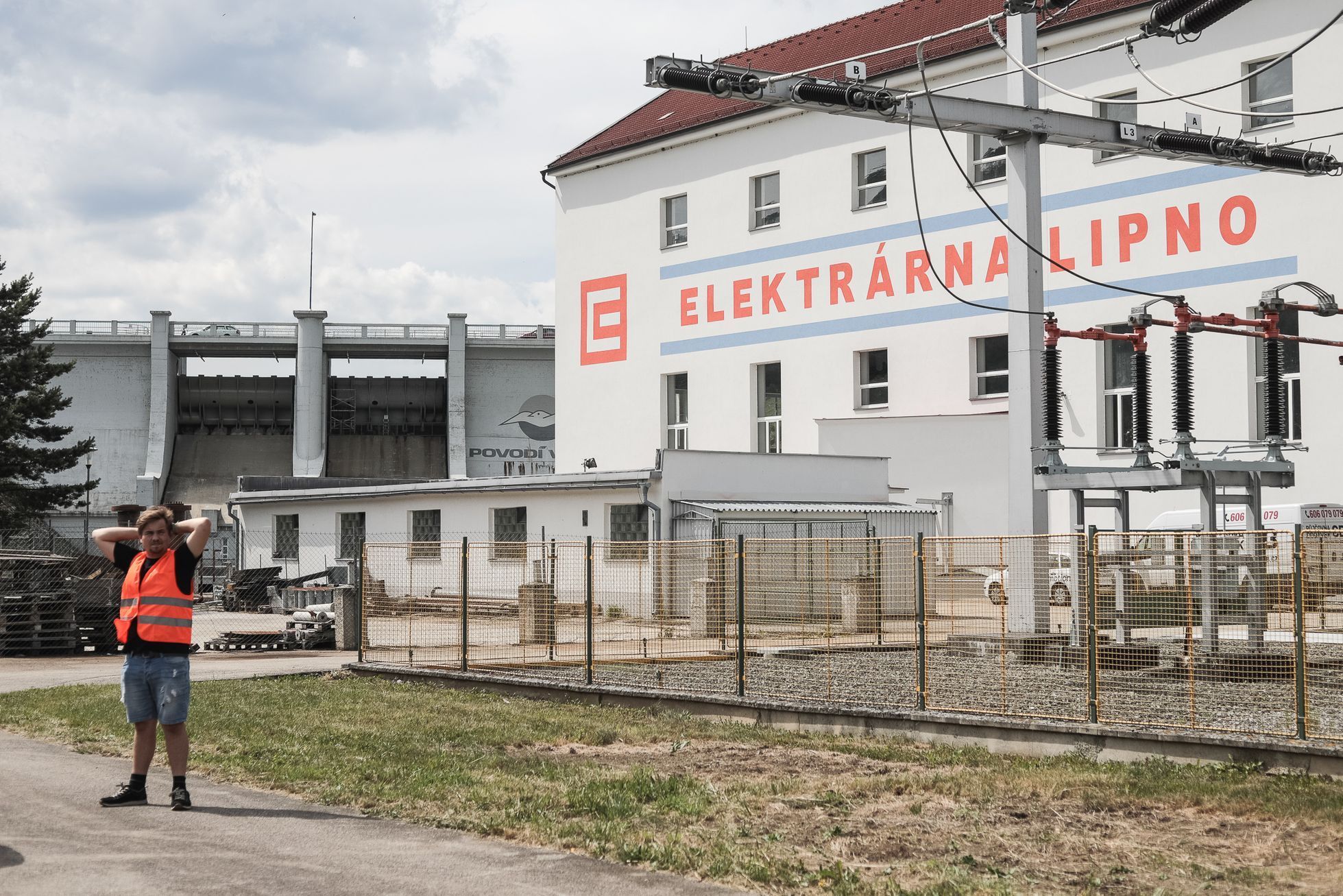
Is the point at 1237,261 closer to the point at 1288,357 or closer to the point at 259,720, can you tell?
the point at 1288,357

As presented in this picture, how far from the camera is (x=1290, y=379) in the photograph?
29.1 meters

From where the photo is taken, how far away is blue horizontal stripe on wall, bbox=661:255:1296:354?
97.4ft

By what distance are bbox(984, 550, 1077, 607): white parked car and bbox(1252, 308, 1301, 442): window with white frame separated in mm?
12739

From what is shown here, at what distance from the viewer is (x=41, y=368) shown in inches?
2141

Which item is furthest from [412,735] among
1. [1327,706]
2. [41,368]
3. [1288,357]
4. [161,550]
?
[41,368]

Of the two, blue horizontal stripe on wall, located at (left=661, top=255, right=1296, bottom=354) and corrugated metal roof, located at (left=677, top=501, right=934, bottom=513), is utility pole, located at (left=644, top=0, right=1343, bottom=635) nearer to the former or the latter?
blue horizontal stripe on wall, located at (left=661, top=255, right=1296, bottom=354)

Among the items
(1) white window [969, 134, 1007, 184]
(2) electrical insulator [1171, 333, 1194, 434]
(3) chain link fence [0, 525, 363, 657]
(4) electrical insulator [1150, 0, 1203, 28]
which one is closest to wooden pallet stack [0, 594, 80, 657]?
(3) chain link fence [0, 525, 363, 657]

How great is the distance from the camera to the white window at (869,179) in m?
37.1

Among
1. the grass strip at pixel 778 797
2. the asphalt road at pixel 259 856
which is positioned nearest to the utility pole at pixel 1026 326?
the grass strip at pixel 778 797

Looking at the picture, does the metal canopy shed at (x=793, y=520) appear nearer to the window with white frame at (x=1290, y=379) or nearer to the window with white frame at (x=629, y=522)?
the window with white frame at (x=629, y=522)

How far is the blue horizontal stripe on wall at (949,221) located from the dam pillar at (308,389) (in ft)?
102

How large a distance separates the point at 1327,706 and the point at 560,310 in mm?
35916

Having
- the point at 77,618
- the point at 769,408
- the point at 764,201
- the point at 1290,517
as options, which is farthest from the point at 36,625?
the point at 764,201

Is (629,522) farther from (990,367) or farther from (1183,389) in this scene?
(1183,389)
